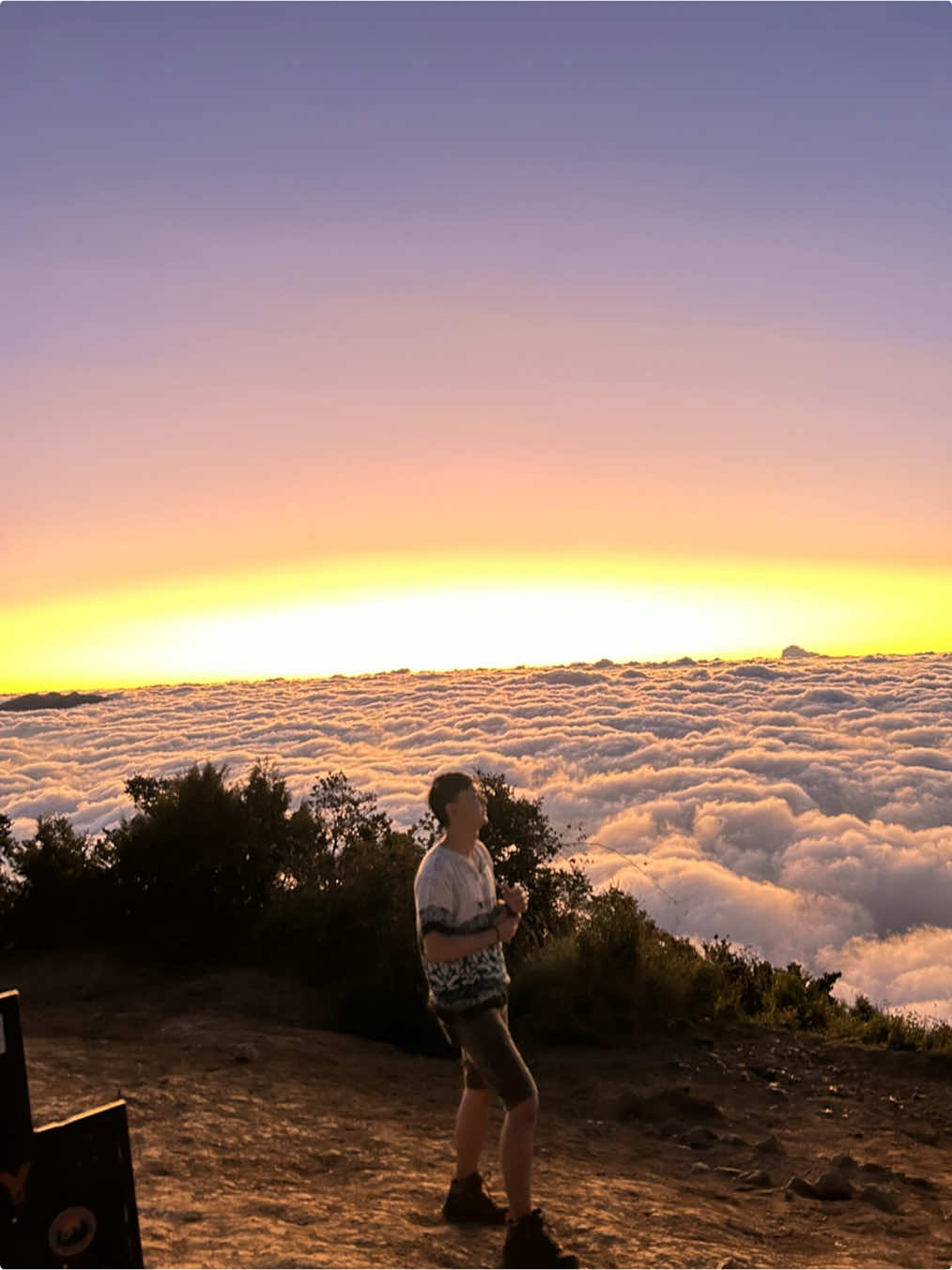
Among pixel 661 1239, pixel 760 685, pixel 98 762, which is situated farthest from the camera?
pixel 760 685

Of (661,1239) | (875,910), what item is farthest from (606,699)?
(661,1239)

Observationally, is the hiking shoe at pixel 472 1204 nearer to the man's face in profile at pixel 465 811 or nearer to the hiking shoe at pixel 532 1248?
the hiking shoe at pixel 532 1248

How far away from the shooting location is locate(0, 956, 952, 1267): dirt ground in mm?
5422

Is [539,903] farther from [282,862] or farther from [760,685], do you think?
[760,685]

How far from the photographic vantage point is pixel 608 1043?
400 inches

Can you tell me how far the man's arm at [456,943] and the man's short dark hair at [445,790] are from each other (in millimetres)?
478

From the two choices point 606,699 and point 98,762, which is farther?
point 606,699

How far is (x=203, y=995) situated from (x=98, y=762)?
50.3m

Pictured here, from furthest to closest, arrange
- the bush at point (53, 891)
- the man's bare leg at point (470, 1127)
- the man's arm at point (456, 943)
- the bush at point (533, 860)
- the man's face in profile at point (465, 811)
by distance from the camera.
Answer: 1. the bush at point (53, 891)
2. the bush at point (533, 860)
3. the man's bare leg at point (470, 1127)
4. the man's face in profile at point (465, 811)
5. the man's arm at point (456, 943)

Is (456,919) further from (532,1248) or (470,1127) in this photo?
(532,1248)

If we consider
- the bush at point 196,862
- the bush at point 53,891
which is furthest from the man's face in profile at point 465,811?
the bush at point 53,891

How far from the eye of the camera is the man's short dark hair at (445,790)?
4.89m

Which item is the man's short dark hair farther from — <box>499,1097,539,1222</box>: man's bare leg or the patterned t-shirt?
<box>499,1097,539,1222</box>: man's bare leg

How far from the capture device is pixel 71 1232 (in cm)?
346
